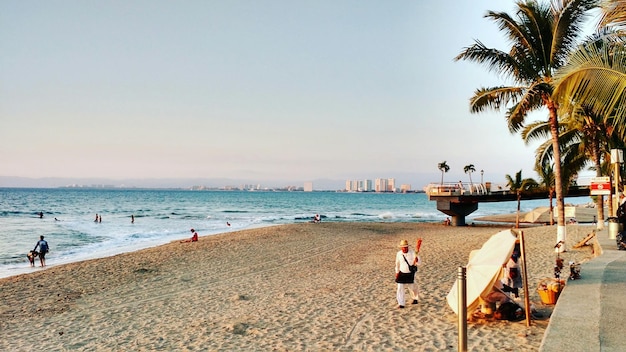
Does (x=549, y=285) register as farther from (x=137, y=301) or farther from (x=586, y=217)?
(x=586, y=217)

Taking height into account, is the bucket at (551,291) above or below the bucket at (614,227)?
below

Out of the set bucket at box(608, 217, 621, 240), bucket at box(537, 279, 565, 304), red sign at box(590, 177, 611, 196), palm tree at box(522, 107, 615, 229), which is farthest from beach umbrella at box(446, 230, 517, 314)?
palm tree at box(522, 107, 615, 229)

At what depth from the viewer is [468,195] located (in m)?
35.9

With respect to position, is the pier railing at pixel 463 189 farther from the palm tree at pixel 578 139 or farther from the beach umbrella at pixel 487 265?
the beach umbrella at pixel 487 265

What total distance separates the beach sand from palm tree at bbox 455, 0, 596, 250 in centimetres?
484

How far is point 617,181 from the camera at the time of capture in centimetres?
1398

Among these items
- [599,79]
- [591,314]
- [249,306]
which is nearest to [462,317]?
[591,314]

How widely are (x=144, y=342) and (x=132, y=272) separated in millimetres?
8400

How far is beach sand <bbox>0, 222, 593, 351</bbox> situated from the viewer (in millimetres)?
7473

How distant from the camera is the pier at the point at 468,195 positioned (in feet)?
118

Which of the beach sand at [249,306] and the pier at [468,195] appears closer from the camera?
the beach sand at [249,306]

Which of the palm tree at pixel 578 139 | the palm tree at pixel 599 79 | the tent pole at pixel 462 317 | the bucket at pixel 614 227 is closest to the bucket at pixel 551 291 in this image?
the palm tree at pixel 599 79

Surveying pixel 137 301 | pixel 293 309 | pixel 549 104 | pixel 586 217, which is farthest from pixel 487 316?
Result: pixel 586 217

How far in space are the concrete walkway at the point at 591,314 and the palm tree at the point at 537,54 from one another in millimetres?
7258
